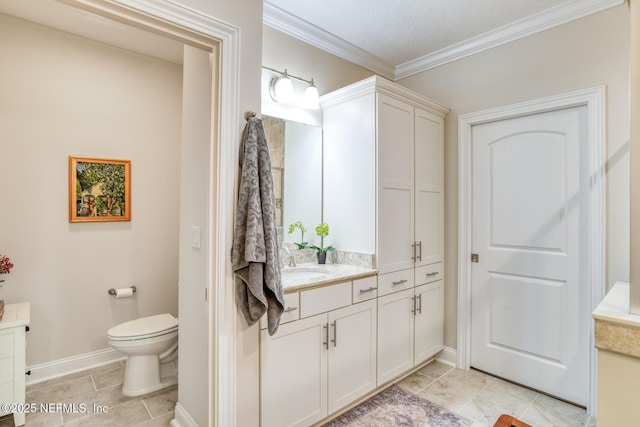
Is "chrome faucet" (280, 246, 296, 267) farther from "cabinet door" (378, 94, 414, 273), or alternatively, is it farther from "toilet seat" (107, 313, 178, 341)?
"toilet seat" (107, 313, 178, 341)

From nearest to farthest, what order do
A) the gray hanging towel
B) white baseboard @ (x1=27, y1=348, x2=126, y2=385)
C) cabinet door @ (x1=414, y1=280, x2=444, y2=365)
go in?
the gray hanging towel
white baseboard @ (x1=27, y1=348, x2=126, y2=385)
cabinet door @ (x1=414, y1=280, x2=444, y2=365)

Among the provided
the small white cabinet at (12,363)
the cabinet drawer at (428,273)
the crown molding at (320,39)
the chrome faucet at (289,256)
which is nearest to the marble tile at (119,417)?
the small white cabinet at (12,363)

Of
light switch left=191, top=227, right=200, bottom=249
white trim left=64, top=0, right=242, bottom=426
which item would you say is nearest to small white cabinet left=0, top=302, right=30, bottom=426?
light switch left=191, top=227, right=200, bottom=249

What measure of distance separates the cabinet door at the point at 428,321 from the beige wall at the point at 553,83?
9 cm

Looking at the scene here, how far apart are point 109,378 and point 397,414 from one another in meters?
2.17

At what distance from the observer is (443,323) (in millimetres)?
2912

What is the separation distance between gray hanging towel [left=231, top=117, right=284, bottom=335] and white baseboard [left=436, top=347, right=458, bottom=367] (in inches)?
76.0

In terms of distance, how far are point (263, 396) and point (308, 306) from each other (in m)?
0.49

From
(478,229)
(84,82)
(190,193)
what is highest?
(84,82)

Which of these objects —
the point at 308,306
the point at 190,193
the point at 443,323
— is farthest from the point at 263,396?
the point at 443,323

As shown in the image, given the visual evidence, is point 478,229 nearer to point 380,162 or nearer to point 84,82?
point 380,162

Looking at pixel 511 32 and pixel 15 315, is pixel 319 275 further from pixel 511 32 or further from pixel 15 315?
pixel 511 32

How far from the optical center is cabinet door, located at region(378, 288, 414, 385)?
2311 millimetres

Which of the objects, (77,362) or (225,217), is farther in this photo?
(77,362)
